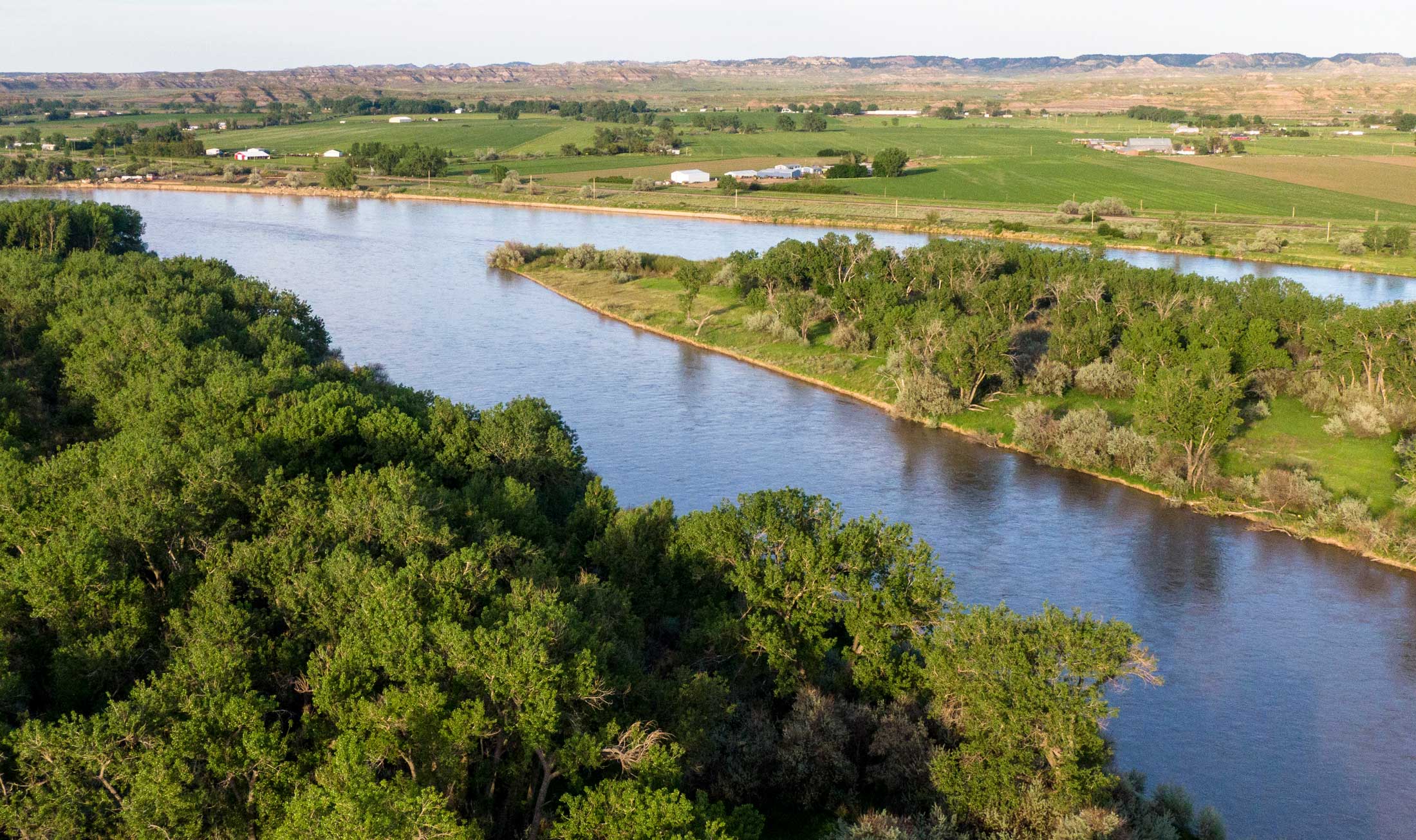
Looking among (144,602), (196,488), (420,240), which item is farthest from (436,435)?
(420,240)

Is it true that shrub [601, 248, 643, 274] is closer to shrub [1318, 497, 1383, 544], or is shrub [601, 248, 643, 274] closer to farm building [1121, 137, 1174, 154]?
shrub [1318, 497, 1383, 544]

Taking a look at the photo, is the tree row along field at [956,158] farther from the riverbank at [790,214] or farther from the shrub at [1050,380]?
the shrub at [1050,380]

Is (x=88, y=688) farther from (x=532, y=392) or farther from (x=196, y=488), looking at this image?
(x=532, y=392)

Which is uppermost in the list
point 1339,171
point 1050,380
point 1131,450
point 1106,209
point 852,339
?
point 1339,171

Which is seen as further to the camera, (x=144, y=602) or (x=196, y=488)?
(x=196, y=488)

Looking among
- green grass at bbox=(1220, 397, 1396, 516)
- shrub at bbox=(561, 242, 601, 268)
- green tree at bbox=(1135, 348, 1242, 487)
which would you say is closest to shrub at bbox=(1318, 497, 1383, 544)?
green grass at bbox=(1220, 397, 1396, 516)

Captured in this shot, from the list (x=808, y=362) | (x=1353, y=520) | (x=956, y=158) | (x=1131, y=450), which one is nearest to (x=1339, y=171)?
(x=956, y=158)

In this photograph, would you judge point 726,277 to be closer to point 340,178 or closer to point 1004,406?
point 1004,406
